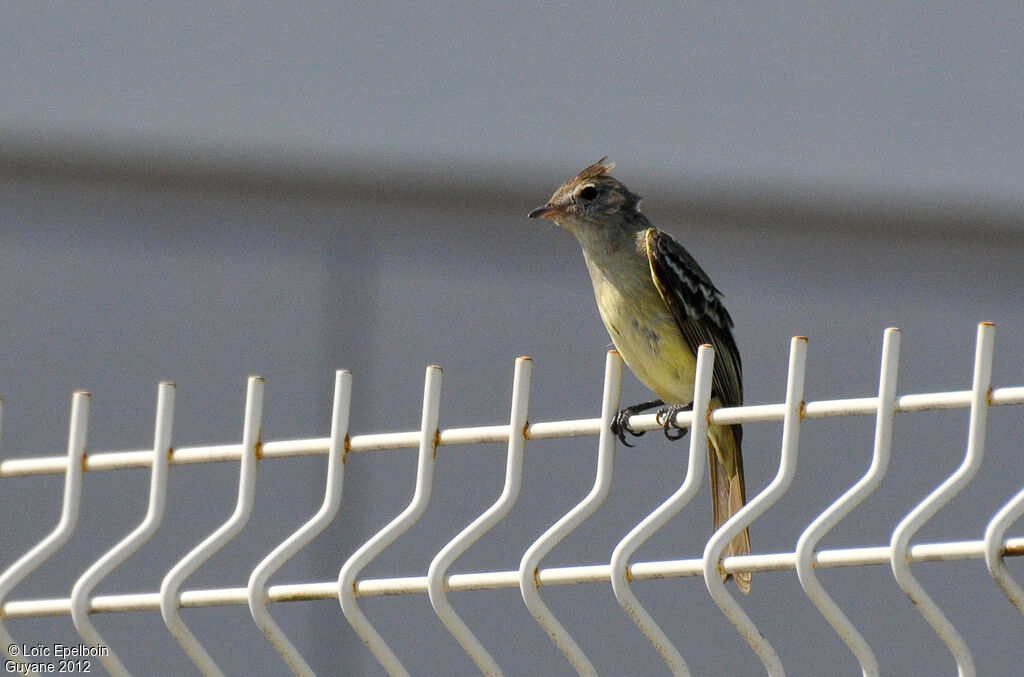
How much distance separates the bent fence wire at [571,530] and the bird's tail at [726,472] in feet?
5.03

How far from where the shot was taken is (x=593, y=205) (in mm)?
6086

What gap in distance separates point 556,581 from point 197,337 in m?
8.19

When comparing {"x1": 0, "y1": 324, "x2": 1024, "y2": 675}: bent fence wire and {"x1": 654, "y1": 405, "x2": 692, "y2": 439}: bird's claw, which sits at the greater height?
{"x1": 654, "y1": 405, "x2": 692, "y2": 439}: bird's claw

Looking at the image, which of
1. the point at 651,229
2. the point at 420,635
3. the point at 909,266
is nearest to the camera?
the point at 651,229

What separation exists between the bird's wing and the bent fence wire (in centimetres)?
230

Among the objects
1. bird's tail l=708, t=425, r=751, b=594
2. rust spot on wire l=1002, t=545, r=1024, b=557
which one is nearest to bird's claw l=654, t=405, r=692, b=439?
bird's tail l=708, t=425, r=751, b=594

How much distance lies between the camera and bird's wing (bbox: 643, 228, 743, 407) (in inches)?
217

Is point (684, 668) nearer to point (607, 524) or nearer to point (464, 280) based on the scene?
point (607, 524)

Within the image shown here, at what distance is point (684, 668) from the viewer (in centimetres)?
261

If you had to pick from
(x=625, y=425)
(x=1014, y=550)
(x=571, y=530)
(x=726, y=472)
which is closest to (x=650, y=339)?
(x=726, y=472)

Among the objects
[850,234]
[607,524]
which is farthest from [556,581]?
[850,234]

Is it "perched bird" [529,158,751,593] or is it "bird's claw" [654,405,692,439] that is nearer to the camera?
"bird's claw" [654,405,692,439]

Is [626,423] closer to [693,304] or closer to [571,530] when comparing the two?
[571,530]

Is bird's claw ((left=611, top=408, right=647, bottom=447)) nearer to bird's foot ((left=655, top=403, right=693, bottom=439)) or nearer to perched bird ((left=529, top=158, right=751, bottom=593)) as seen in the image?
bird's foot ((left=655, top=403, right=693, bottom=439))
